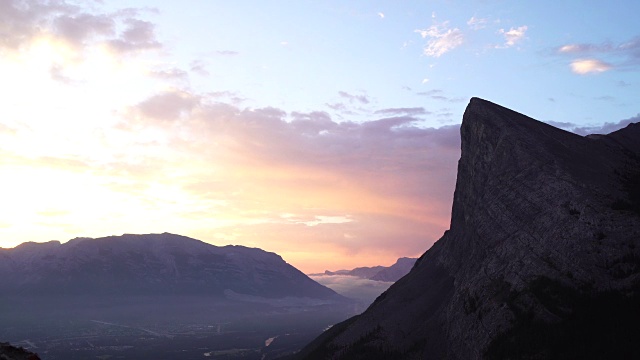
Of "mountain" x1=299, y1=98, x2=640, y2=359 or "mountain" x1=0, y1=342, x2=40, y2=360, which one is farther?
"mountain" x1=299, y1=98, x2=640, y2=359

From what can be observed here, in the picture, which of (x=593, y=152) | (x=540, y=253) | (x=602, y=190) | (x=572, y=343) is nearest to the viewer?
(x=572, y=343)

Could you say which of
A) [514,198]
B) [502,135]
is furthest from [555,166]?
[502,135]

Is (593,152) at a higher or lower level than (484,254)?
higher

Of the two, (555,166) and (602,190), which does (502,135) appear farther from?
(602,190)

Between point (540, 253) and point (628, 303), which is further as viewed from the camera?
point (540, 253)

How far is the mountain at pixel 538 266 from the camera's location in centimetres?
10938

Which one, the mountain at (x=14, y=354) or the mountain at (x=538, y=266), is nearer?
the mountain at (x=14, y=354)

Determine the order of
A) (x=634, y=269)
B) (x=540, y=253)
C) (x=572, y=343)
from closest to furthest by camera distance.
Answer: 1. (x=572, y=343)
2. (x=634, y=269)
3. (x=540, y=253)

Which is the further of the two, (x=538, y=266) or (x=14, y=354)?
(x=538, y=266)

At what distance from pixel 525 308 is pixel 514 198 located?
50218 mm

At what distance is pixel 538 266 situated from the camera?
131 metres

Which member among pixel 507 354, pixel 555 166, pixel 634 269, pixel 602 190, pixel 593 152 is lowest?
pixel 507 354

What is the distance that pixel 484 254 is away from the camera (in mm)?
165750

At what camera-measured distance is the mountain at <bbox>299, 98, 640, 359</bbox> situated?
359 feet
